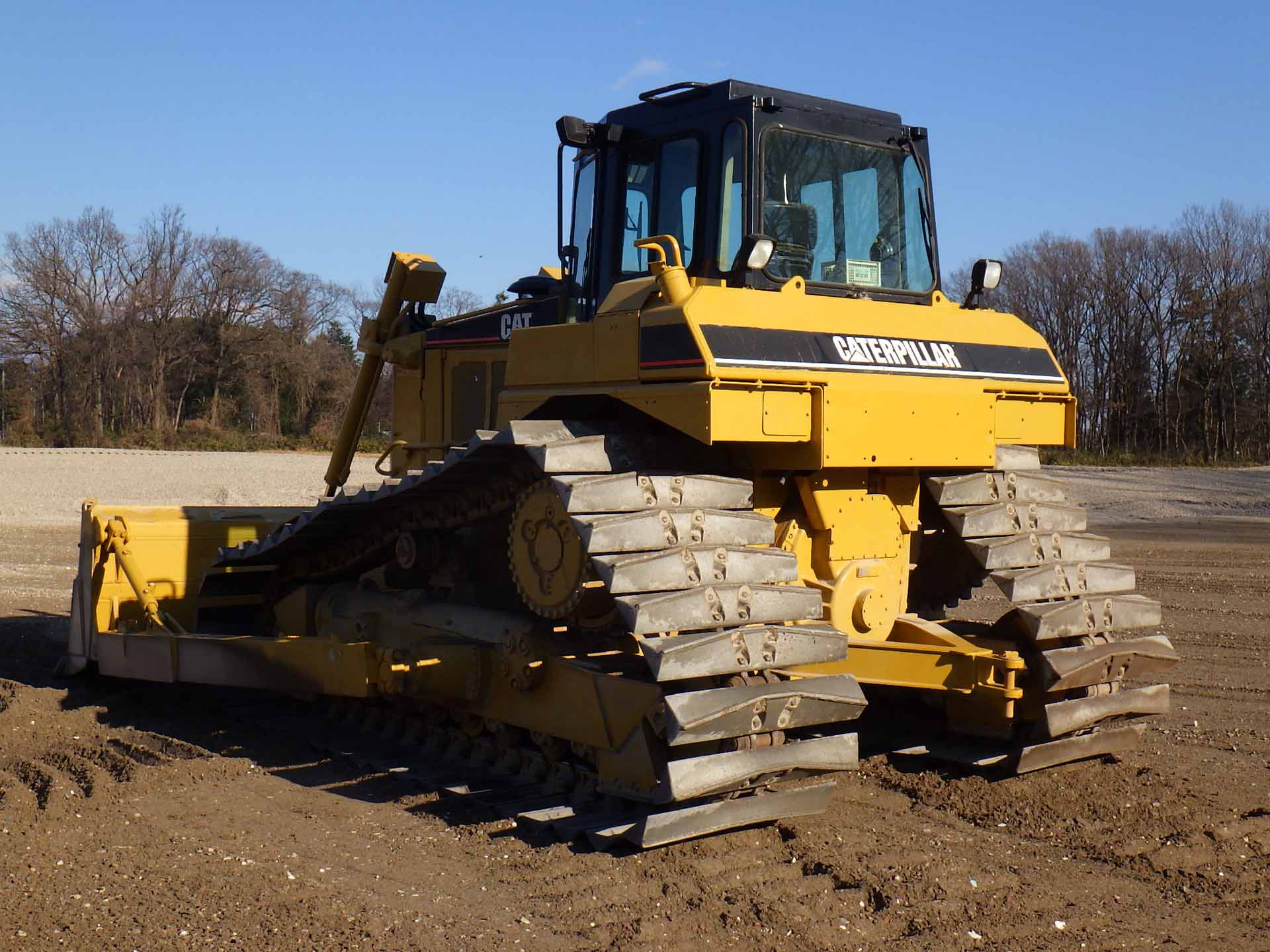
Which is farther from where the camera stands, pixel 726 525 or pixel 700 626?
pixel 726 525

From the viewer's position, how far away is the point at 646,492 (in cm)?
550

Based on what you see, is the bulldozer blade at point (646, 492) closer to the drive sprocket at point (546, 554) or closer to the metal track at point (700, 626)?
the metal track at point (700, 626)

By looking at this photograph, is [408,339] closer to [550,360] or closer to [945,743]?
[550,360]

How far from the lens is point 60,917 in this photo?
475 centimetres

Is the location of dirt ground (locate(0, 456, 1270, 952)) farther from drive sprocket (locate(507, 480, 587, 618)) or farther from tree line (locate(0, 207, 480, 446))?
tree line (locate(0, 207, 480, 446))

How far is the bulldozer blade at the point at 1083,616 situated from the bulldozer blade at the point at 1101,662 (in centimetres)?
9

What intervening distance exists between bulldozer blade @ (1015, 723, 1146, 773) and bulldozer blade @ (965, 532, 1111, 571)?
0.92 meters

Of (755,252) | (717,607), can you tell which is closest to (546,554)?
(717,607)

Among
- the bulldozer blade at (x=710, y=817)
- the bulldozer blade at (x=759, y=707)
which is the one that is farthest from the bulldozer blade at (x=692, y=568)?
the bulldozer blade at (x=710, y=817)

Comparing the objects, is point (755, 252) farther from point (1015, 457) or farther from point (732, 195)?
point (1015, 457)

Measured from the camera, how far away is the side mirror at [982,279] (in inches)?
283

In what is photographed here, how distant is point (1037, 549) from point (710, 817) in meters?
2.26

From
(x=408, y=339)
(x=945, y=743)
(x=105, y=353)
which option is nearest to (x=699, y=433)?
(x=945, y=743)

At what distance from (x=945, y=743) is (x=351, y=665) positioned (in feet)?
10.7
